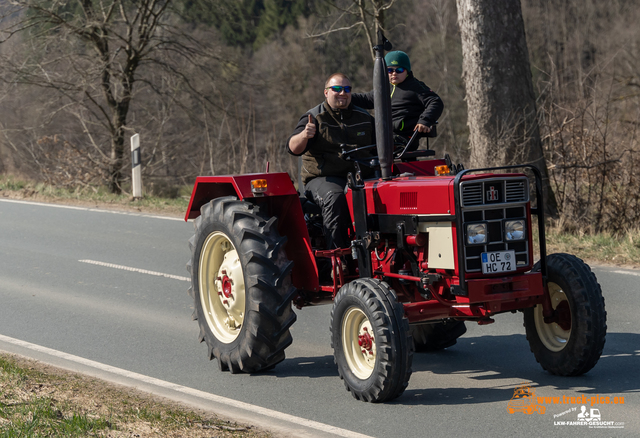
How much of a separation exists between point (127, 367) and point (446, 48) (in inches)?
1306

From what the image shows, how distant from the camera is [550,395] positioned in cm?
497

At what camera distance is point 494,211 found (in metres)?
5.01

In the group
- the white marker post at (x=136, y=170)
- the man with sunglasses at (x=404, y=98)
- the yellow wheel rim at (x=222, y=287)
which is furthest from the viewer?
the white marker post at (x=136, y=170)

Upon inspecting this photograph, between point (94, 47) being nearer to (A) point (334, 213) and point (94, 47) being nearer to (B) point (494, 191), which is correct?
(A) point (334, 213)

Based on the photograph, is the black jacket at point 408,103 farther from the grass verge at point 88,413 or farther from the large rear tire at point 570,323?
the grass verge at point 88,413

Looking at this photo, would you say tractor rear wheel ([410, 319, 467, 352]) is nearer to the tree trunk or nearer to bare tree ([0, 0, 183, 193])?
the tree trunk

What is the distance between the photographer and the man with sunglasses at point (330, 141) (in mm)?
5777

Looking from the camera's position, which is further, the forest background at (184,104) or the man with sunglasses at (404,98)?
the forest background at (184,104)

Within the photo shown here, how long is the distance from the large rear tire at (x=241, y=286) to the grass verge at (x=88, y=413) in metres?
0.82

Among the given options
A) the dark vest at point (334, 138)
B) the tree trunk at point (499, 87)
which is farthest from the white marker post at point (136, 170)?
the dark vest at point (334, 138)

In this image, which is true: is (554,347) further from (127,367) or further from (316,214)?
(127,367)

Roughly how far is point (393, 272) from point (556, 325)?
1198 millimetres

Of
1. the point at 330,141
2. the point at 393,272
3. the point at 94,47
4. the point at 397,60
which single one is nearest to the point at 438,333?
the point at 393,272

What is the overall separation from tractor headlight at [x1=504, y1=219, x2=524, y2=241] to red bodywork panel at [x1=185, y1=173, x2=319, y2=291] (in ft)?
4.87
